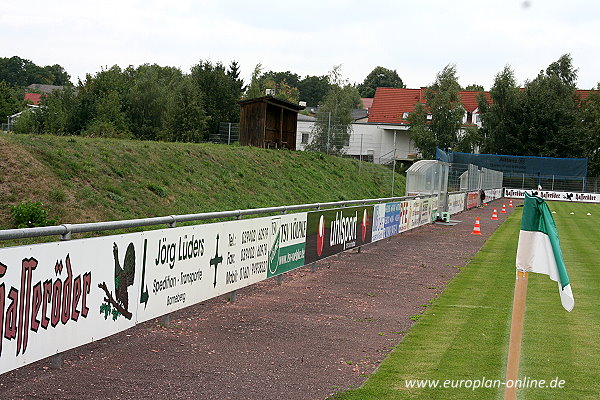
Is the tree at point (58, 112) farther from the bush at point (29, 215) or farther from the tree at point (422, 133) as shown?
the tree at point (422, 133)

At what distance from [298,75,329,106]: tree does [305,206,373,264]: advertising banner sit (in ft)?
527

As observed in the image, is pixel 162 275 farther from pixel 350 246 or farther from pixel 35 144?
pixel 35 144

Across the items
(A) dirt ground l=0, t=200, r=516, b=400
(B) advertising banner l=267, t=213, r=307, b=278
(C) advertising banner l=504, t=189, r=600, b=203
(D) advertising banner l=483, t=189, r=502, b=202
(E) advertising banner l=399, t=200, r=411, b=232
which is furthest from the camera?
(C) advertising banner l=504, t=189, r=600, b=203

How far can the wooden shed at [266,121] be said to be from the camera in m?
39.8

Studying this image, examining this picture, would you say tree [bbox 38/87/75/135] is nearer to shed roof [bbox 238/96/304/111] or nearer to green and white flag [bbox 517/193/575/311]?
shed roof [bbox 238/96/304/111]

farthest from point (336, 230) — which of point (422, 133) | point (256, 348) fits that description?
point (422, 133)

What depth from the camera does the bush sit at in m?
17.0

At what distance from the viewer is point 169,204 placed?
24.1 m

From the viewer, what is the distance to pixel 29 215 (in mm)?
17172

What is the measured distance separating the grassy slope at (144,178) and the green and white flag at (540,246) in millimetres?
13857

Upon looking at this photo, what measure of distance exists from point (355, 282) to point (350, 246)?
124 inches

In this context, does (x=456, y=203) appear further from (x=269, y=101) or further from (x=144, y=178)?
(x=144, y=178)

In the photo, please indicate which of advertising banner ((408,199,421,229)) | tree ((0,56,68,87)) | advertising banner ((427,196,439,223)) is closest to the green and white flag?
advertising banner ((408,199,421,229))

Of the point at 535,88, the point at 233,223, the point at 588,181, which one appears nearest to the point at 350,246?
the point at 233,223
